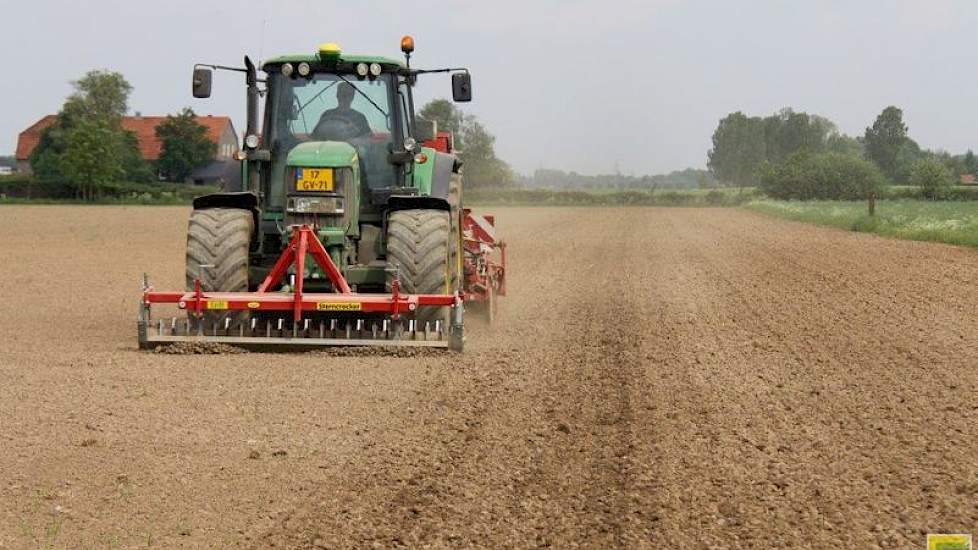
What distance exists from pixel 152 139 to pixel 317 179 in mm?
90367

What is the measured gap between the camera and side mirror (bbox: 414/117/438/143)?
1103 centimetres

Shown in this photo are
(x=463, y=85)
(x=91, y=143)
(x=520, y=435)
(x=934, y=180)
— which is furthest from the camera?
(x=91, y=143)

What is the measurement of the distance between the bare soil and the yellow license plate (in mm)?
1613

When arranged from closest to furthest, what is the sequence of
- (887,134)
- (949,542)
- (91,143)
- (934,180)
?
(949,542)
(934,180)
(91,143)
(887,134)

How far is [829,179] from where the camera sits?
67188 mm

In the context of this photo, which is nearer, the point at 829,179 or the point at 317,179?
the point at 317,179

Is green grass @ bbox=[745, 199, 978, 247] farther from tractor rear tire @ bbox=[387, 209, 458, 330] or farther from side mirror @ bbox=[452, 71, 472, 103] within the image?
Answer: tractor rear tire @ bbox=[387, 209, 458, 330]

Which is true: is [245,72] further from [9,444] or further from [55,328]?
[9,444]

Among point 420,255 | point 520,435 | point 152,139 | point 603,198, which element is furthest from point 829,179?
point 520,435

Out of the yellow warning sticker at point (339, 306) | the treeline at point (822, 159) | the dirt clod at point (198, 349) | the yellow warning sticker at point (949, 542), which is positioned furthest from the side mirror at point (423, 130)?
the treeline at point (822, 159)

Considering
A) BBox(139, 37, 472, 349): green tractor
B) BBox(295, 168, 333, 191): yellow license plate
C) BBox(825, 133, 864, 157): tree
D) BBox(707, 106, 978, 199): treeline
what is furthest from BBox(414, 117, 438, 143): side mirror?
BBox(825, 133, 864, 157): tree

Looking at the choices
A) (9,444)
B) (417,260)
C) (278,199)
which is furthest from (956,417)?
(278,199)

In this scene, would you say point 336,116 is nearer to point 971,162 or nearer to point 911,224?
point 911,224

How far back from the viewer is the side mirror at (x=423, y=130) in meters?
11.0
